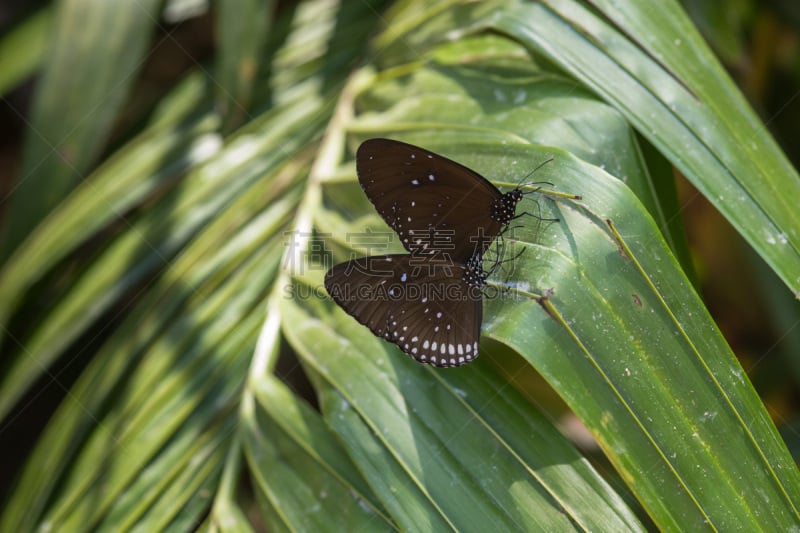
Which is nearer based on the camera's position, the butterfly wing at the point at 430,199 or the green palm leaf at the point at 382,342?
the green palm leaf at the point at 382,342

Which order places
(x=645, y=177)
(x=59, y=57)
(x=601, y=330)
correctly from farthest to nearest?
(x=59, y=57)
(x=645, y=177)
(x=601, y=330)

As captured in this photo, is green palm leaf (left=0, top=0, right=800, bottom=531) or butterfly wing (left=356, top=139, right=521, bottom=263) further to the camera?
butterfly wing (left=356, top=139, right=521, bottom=263)

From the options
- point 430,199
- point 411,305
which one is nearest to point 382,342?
point 411,305

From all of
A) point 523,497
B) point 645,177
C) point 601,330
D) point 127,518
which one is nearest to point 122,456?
point 127,518

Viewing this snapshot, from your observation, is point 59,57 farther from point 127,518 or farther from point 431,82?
point 127,518

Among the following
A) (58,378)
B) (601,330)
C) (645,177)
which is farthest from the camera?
(58,378)

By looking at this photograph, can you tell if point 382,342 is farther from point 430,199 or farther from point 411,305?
point 430,199
